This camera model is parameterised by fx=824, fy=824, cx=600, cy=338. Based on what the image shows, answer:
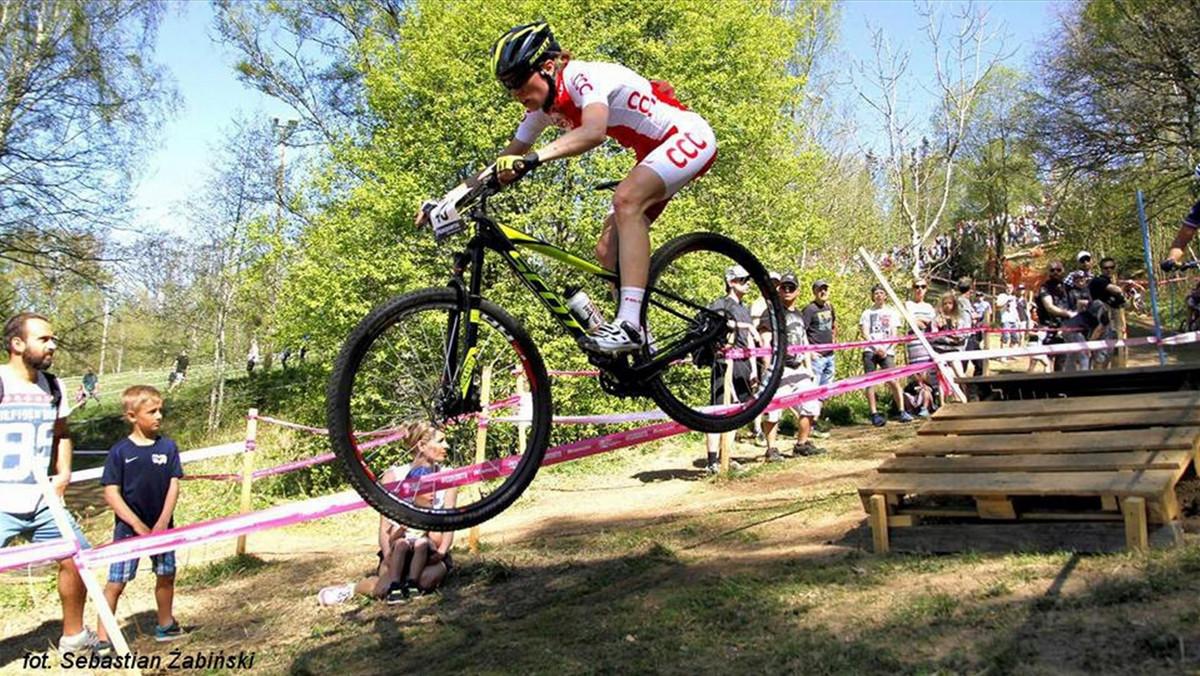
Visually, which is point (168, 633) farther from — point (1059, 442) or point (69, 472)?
point (1059, 442)

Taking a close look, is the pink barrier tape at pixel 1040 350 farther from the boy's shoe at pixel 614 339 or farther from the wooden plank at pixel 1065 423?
the boy's shoe at pixel 614 339

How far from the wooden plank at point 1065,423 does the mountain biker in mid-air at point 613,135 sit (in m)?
4.38

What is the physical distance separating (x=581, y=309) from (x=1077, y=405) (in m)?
5.39

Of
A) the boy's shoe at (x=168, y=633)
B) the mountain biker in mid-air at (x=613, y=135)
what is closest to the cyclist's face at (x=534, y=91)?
the mountain biker in mid-air at (x=613, y=135)

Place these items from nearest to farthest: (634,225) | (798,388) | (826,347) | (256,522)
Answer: (634,225), (256,522), (826,347), (798,388)

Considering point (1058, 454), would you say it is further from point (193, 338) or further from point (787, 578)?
point (193, 338)

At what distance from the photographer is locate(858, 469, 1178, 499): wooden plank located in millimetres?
5609

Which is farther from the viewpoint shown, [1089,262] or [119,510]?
[1089,262]

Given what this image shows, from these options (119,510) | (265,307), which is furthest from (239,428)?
(119,510)

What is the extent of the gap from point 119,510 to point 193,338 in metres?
22.6

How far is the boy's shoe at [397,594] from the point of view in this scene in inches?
289

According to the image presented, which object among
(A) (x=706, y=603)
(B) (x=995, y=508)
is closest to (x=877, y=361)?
(B) (x=995, y=508)

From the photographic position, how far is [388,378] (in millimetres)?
4180

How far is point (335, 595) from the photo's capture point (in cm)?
753
